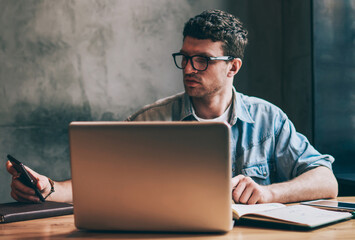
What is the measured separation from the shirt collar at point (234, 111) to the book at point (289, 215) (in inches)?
29.9

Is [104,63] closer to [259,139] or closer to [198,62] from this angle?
[198,62]

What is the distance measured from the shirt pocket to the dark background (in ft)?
3.57

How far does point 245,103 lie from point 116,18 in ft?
4.85

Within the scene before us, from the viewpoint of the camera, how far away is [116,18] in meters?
3.15

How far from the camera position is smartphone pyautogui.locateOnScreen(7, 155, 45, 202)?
1.37 m

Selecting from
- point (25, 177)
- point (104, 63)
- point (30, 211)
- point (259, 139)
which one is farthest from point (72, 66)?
point (30, 211)

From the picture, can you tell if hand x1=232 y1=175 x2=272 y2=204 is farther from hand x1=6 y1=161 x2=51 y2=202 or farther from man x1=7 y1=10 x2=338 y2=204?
hand x1=6 y1=161 x2=51 y2=202

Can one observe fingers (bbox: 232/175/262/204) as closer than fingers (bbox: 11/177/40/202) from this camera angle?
Yes

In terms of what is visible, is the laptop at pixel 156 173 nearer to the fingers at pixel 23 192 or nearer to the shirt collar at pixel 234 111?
the fingers at pixel 23 192

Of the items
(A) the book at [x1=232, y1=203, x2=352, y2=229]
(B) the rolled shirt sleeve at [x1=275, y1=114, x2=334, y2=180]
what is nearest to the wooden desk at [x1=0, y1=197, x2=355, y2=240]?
(A) the book at [x1=232, y1=203, x2=352, y2=229]

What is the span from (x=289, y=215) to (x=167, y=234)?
0.38 m

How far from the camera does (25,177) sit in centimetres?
141

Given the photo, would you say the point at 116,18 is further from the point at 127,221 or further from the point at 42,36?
the point at 127,221

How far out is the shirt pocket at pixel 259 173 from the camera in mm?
1952
